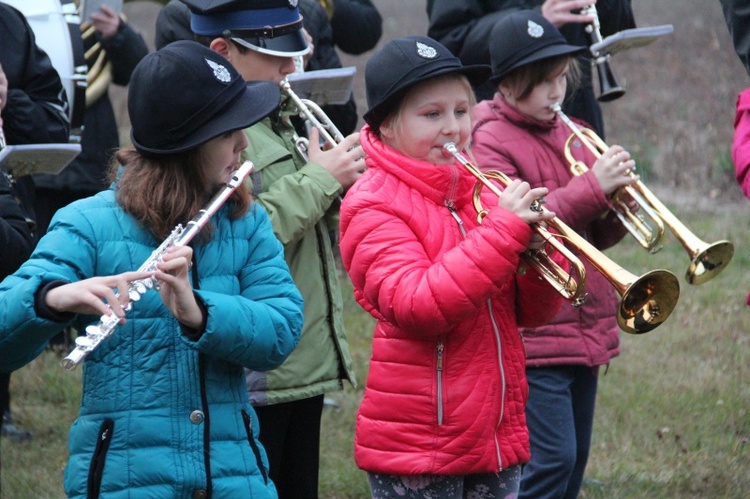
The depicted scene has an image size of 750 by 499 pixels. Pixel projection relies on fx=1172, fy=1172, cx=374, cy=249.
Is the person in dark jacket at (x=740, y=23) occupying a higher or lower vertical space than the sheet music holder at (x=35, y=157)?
higher

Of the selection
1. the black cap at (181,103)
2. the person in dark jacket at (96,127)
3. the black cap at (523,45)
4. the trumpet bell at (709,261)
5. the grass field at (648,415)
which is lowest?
the grass field at (648,415)

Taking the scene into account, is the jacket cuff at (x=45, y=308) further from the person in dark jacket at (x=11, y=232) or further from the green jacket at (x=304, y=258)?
the green jacket at (x=304, y=258)

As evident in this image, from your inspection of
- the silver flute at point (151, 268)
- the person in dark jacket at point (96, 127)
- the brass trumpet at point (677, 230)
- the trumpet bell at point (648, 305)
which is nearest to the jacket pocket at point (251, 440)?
the silver flute at point (151, 268)

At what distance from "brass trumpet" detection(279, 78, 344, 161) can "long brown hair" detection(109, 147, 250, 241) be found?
3.02 ft

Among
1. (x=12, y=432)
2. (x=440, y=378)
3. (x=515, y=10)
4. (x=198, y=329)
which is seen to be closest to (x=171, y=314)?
(x=198, y=329)

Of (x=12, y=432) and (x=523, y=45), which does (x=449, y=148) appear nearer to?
(x=523, y=45)

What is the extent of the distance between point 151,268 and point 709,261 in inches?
82.5

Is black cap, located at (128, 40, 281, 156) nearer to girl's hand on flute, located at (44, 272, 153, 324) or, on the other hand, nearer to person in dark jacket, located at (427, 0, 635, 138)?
girl's hand on flute, located at (44, 272, 153, 324)

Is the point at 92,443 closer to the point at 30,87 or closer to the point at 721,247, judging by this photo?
the point at 30,87

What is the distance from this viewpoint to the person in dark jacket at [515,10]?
190 inches

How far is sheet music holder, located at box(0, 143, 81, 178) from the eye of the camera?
358 cm

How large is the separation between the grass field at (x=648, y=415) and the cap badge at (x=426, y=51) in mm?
2217

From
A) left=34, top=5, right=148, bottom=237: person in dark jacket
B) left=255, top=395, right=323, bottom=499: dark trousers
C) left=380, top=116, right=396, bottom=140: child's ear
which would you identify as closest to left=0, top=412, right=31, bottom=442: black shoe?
left=34, top=5, right=148, bottom=237: person in dark jacket

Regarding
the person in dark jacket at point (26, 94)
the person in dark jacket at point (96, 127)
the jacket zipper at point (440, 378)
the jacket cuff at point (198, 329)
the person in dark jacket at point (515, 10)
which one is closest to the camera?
the jacket cuff at point (198, 329)
